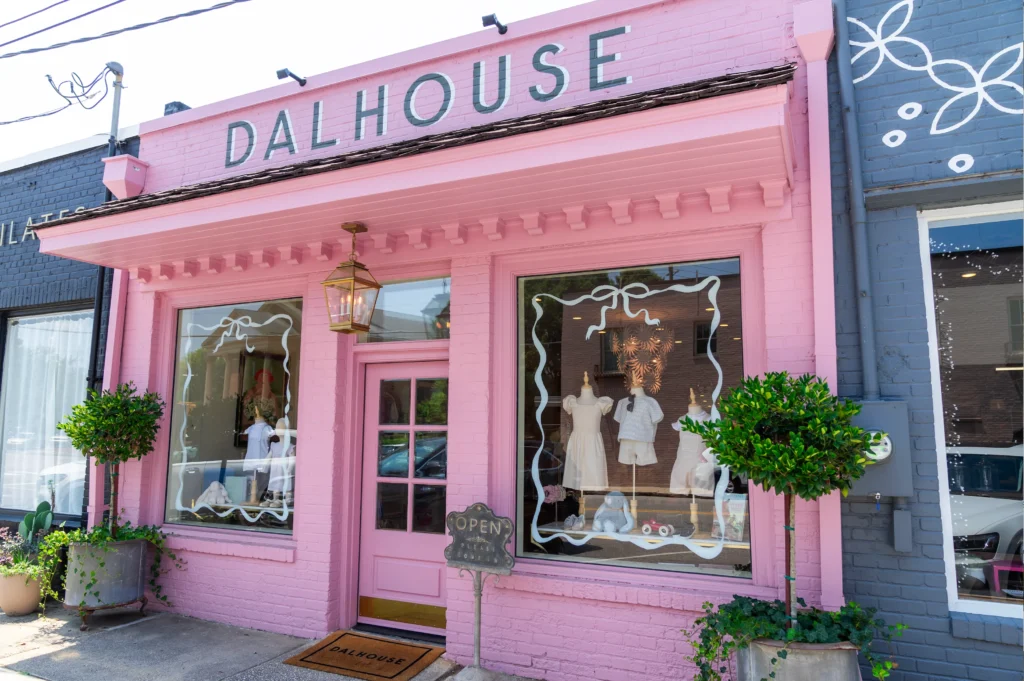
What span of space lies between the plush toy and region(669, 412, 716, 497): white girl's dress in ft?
1.19

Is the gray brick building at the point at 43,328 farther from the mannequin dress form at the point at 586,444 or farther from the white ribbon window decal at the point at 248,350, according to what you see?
the mannequin dress form at the point at 586,444

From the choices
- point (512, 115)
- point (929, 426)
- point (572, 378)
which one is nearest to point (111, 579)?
point (572, 378)

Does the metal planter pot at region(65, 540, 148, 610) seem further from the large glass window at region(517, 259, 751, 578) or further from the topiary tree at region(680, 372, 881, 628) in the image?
the topiary tree at region(680, 372, 881, 628)

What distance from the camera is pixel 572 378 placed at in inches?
192

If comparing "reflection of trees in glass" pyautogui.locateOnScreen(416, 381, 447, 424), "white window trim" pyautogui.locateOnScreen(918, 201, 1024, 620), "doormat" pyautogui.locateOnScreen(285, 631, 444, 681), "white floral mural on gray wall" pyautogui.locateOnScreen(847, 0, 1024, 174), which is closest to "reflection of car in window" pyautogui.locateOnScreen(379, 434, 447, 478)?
"reflection of trees in glass" pyautogui.locateOnScreen(416, 381, 447, 424)

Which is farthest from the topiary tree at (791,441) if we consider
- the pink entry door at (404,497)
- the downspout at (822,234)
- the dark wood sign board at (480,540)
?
the pink entry door at (404,497)

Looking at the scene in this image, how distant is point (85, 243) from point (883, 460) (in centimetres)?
613

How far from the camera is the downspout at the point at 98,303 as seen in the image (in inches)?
253

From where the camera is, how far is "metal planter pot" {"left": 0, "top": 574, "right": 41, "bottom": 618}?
577cm

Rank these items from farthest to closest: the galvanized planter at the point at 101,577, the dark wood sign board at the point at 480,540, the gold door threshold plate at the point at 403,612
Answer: the galvanized planter at the point at 101,577, the gold door threshold plate at the point at 403,612, the dark wood sign board at the point at 480,540

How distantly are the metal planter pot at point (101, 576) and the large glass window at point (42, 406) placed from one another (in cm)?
148

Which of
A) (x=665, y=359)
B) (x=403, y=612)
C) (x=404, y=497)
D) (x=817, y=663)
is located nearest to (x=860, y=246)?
(x=665, y=359)

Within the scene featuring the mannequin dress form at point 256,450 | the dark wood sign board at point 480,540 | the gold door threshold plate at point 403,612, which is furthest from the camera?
the mannequin dress form at point 256,450

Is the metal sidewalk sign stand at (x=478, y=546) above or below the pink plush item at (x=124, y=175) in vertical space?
below
